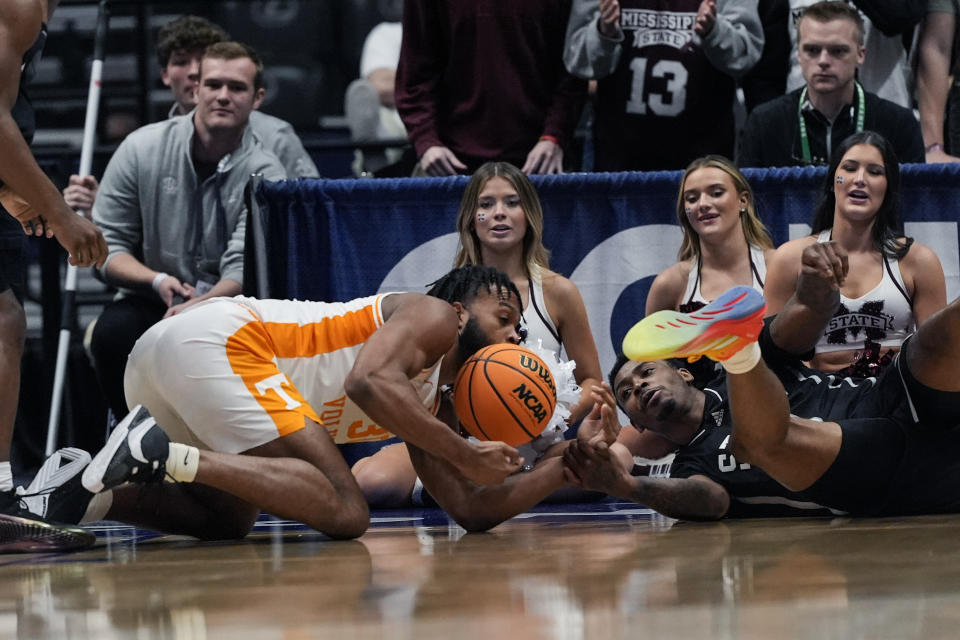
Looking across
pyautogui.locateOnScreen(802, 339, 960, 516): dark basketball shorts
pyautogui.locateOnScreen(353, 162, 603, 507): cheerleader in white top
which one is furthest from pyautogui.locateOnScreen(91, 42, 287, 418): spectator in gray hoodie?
pyautogui.locateOnScreen(802, 339, 960, 516): dark basketball shorts

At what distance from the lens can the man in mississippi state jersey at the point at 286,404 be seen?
3566mm

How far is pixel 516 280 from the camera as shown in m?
5.29

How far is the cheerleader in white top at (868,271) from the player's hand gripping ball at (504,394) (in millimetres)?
1389

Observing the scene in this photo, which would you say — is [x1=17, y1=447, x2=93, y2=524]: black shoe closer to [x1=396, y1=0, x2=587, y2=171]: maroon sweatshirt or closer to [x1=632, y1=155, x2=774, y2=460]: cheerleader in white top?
[x1=632, y1=155, x2=774, y2=460]: cheerleader in white top

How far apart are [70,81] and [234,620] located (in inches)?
266

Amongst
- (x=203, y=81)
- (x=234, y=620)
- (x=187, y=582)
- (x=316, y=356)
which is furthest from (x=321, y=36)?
(x=234, y=620)

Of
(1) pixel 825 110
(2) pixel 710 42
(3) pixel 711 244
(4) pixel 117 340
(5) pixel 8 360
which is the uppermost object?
(2) pixel 710 42

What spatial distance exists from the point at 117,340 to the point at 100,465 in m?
2.50

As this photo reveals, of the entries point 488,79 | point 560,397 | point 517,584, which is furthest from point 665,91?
point 517,584

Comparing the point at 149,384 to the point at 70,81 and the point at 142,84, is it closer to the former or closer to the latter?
the point at 142,84

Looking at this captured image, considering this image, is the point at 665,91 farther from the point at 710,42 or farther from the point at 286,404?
the point at 286,404

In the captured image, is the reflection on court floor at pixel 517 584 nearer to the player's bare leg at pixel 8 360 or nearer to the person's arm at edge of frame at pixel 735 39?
the player's bare leg at pixel 8 360

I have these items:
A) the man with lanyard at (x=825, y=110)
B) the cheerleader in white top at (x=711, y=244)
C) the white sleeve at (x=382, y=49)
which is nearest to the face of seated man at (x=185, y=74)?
the white sleeve at (x=382, y=49)

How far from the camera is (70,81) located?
8.20m
